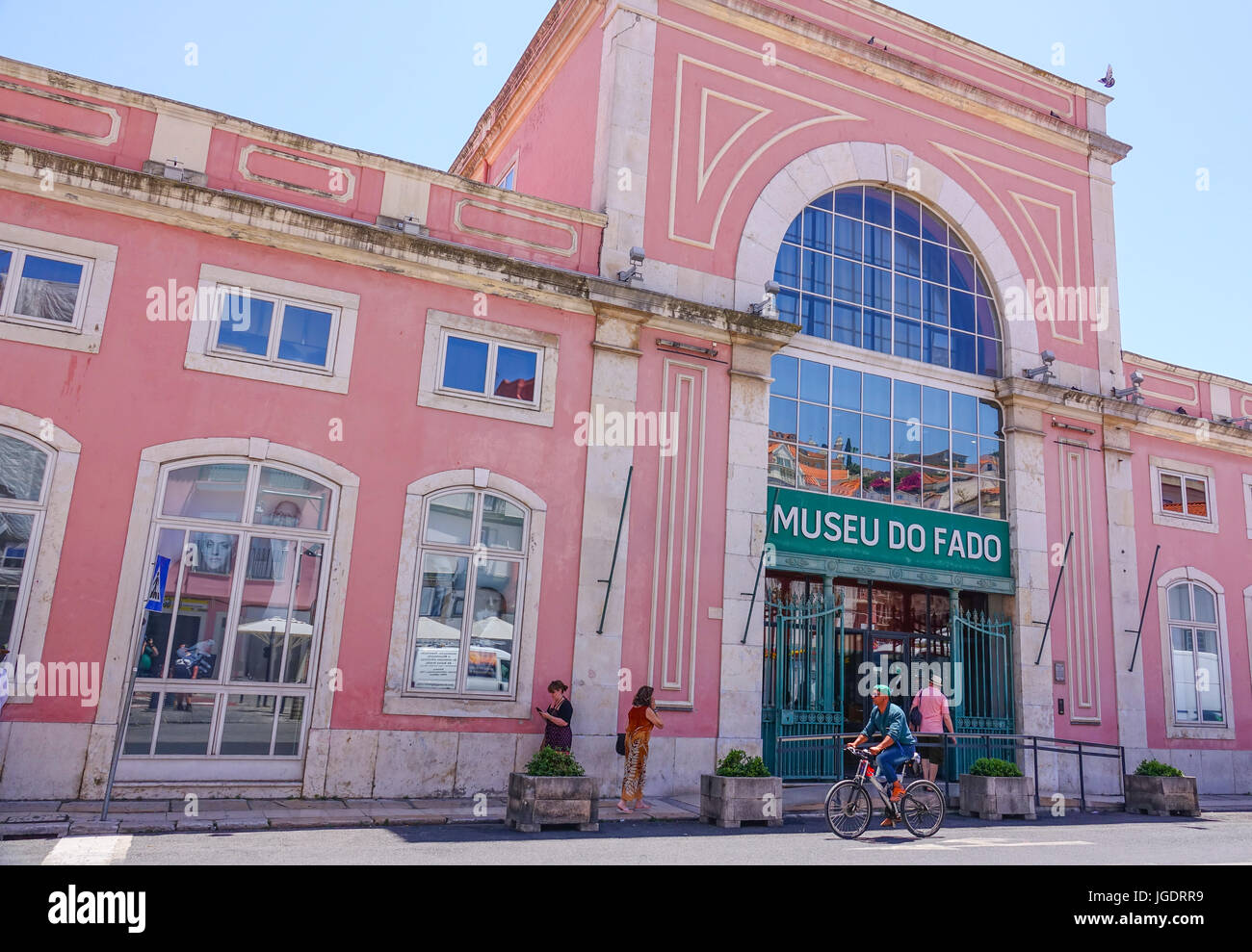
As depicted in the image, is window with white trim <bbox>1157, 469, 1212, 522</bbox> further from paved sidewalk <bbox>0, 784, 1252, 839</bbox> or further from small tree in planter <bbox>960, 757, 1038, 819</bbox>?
paved sidewalk <bbox>0, 784, 1252, 839</bbox>

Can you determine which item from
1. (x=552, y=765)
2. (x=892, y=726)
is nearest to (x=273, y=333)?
(x=552, y=765)

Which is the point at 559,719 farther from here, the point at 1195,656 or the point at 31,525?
the point at 1195,656

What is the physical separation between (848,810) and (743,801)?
143cm

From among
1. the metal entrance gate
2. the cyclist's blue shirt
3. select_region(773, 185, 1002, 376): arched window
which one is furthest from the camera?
select_region(773, 185, 1002, 376): arched window

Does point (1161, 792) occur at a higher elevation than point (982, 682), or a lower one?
lower

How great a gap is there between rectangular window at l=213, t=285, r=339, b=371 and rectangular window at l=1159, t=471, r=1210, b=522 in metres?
16.8

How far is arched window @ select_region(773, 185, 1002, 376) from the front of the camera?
17.4 meters

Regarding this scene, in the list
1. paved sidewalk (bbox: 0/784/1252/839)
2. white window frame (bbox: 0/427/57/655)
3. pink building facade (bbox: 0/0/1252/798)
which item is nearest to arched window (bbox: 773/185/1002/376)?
pink building facade (bbox: 0/0/1252/798)

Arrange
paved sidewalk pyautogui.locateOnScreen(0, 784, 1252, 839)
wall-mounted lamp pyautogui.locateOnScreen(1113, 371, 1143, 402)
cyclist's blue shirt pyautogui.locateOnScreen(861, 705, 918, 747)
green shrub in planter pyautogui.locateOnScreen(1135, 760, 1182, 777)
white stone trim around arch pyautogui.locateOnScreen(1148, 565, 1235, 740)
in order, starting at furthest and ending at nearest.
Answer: wall-mounted lamp pyautogui.locateOnScreen(1113, 371, 1143, 402)
white stone trim around arch pyautogui.locateOnScreen(1148, 565, 1235, 740)
green shrub in planter pyautogui.locateOnScreen(1135, 760, 1182, 777)
cyclist's blue shirt pyautogui.locateOnScreen(861, 705, 918, 747)
paved sidewalk pyautogui.locateOnScreen(0, 784, 1252, 839)

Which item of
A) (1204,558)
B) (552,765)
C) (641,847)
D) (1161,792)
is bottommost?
(641,847)

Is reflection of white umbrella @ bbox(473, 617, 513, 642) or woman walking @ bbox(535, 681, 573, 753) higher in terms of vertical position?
reflection of white umbrella @ bbox(473, 617, 513, 642)

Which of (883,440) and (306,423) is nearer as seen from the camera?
(306,423)

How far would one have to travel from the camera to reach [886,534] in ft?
55.1

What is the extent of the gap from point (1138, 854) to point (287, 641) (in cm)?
1013
